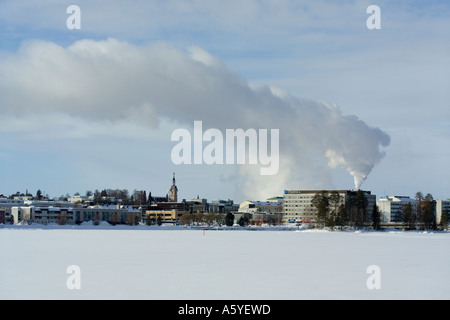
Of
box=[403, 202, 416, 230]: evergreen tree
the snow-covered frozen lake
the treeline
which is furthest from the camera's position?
box=[403, 202, 416, 230]: evergreen tree

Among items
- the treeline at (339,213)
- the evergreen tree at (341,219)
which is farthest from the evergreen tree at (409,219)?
the evergreen tree at (341,219)

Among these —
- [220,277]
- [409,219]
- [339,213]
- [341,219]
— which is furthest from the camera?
[409,219]

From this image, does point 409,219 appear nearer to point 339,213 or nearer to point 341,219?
point 339,213

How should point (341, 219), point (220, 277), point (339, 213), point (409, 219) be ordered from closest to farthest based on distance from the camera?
point (220, 277), point (341, 219), point (339, 213), point (409, 219)

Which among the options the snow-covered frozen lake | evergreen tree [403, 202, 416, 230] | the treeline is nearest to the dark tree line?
the treeline

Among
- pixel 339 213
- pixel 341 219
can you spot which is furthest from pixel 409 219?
pixel 341 219

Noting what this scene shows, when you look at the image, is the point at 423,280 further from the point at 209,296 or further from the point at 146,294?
the point at 146,294

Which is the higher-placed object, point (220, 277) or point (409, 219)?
point (220, 277)

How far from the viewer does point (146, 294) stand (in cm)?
2939

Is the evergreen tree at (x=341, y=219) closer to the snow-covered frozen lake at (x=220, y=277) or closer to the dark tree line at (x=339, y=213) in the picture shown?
the dark tree line at (x=339, y=213)

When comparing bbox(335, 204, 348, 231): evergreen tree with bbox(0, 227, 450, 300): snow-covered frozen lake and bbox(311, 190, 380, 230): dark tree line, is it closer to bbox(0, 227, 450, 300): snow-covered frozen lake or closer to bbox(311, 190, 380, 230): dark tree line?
bbox(311, 190, 380, 230): dark tree line
